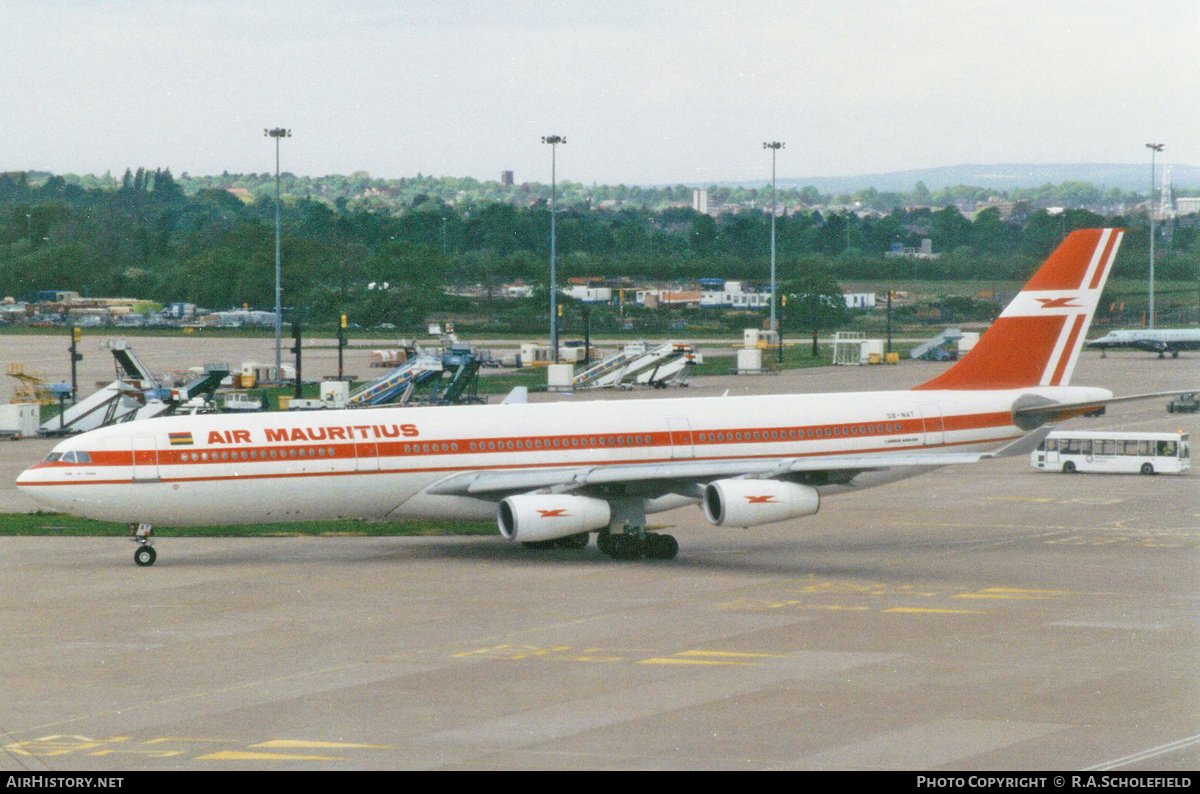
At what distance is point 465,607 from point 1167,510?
30.2 metres

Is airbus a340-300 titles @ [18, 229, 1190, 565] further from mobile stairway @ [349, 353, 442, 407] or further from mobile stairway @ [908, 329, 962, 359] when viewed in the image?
mobile stairway @ [908, 329, 962, 359]

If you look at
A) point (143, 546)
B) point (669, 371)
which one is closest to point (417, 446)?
point (143, 546)

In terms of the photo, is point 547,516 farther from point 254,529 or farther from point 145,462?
point 254,529

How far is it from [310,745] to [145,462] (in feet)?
65.5

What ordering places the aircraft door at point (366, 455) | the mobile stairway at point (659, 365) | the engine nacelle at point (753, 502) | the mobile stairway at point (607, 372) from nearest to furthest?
the engine nacelle at point (753, 502) < the aircraft door at point (366, 455) < the mobile stairway at point (659, 365) < the mobile stairway at point (607, 372)

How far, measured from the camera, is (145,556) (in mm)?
43500

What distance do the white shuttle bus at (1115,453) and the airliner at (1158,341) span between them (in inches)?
3085

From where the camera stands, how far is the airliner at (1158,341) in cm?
14175

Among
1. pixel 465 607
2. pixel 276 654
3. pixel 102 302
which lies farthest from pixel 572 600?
pixel 102 302

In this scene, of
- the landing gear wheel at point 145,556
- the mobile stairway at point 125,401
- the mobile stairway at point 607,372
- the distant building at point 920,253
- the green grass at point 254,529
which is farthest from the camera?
the distant building at point 920,253

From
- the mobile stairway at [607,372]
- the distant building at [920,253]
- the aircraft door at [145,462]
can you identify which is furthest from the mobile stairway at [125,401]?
the distant building at [920,253]

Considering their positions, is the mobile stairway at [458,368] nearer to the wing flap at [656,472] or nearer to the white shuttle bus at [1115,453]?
the white shuttle bus at [1115,453]

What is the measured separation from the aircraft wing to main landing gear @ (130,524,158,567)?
813cm

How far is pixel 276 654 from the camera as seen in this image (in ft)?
103
